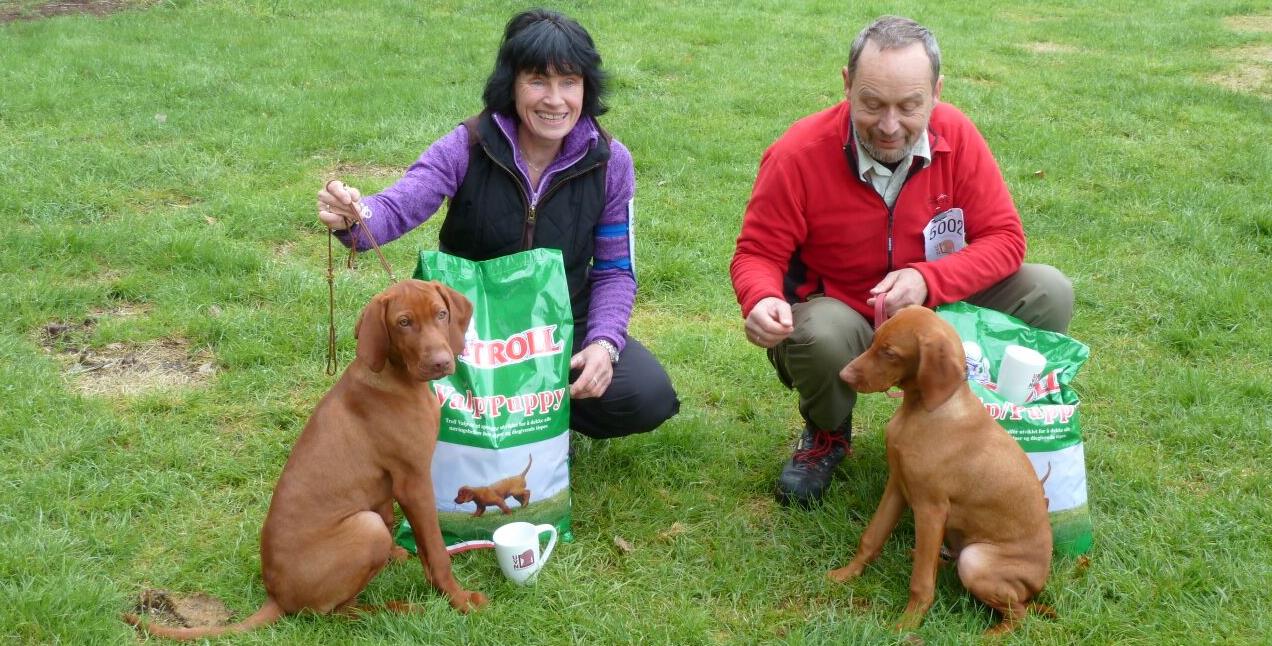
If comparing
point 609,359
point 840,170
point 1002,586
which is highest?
point 840,170

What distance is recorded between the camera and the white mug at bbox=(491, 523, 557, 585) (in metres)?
3.36

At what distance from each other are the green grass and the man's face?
1366 mm

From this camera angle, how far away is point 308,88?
29.5 ft

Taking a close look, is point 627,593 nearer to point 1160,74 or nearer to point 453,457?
point 453,457

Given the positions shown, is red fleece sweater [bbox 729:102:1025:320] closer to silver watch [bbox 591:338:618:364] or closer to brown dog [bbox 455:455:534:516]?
silver watch [bbox 591:338:618:364]

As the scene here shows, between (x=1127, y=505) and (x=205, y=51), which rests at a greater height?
(x=205, y=51)

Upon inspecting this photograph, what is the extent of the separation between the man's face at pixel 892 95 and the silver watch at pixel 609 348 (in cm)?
117

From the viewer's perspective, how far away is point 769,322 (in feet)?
11.5

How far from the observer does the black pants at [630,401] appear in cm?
388

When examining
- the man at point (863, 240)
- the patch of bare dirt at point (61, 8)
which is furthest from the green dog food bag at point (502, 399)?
the patch of bare dirt at point (61, 8)

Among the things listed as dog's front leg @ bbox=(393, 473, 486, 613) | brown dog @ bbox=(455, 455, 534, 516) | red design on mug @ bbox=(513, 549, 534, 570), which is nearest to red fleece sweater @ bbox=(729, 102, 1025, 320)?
brown dog @ bbox=(455, 455, 534, 516)

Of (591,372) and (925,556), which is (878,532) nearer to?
(925,556)

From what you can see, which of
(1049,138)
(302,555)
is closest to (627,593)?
(302,555)

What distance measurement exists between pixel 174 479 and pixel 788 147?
2.63 metres
